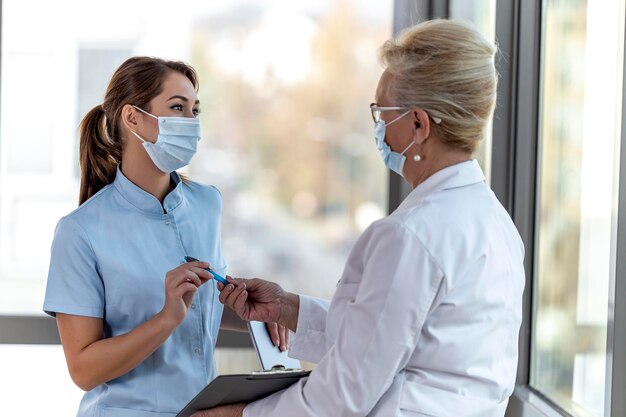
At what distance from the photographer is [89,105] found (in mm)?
2748

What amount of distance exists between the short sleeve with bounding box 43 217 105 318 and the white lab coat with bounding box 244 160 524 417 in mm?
522

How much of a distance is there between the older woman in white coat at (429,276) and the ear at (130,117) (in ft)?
2.06

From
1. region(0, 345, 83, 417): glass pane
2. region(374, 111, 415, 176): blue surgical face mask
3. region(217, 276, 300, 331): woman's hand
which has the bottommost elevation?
region(0, 345, 83, 417): glass pane

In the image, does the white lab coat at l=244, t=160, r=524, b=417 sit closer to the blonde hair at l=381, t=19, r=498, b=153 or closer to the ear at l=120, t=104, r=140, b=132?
the blonde hair at l=381, t=19, r=498, b=153

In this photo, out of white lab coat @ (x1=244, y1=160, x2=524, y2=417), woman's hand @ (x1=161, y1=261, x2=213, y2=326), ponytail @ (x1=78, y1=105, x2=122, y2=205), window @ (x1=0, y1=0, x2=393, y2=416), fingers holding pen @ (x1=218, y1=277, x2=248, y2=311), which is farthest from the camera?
window @ (x1=0, y1=0, x2=393, y2=416)

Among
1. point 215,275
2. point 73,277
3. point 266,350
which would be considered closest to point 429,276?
point 215,275

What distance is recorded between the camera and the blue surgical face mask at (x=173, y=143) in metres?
1.90

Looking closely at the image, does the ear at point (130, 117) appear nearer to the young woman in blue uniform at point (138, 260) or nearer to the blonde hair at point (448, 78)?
the young woman in blue uniform at point (138, 260)

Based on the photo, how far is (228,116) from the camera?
2.75 meters

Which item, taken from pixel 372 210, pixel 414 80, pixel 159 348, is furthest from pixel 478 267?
pixel 372 210

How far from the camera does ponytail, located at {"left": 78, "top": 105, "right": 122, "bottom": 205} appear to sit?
6.56 feet

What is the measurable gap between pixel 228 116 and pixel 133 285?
1040 mm

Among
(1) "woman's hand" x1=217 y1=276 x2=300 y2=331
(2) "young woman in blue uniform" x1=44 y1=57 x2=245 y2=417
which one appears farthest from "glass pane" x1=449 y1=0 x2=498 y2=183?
(2) "young woman in blue uniform" x1=44 y1=57 x2=245 y2=417

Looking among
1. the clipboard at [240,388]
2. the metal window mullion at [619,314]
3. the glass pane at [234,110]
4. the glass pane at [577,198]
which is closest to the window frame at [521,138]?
the glass pane at [577,198]
